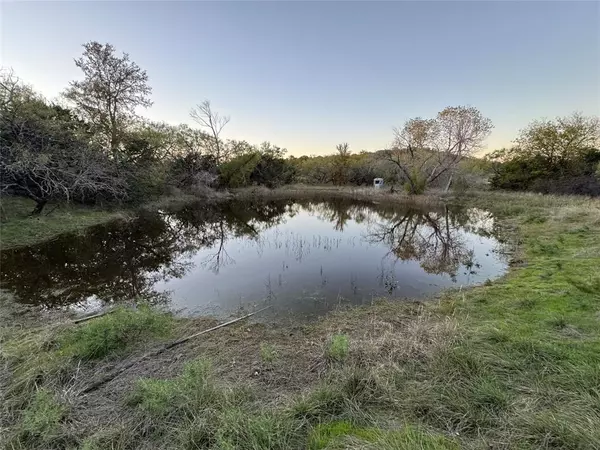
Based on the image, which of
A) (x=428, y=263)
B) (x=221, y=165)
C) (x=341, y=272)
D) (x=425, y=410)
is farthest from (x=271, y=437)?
(x=221, y=165)

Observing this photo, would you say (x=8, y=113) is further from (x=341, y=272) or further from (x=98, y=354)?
(x=341, y=272)

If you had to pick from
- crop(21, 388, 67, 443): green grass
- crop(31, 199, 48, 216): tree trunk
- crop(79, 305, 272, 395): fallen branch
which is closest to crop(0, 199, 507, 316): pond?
crop(79, 305, 272, 395): fallen branch

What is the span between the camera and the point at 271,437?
198cm

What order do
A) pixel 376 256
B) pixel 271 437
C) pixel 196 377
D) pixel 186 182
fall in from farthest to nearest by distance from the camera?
pixel 186 182, pixel 376 256, pixel 196 377, pixel 271 437

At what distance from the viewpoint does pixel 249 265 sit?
309 inches

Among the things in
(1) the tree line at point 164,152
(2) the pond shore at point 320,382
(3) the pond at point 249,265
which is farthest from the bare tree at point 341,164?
(2) the pond shore at point 320,382

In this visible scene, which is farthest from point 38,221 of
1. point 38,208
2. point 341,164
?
point 341,164

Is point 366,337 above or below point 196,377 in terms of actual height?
below

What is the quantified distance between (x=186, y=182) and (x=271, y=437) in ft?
81.7

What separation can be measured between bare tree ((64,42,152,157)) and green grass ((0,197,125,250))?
Answer: 16.9ft

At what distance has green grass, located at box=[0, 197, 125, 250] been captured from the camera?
28.3ft

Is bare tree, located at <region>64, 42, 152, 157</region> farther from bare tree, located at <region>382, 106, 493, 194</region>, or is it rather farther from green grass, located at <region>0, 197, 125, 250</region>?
bare tree, located at <region>382, 106, 493, 194</region>

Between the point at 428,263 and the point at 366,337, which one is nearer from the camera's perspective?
the point at 366,337

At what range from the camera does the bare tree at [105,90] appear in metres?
16.5
